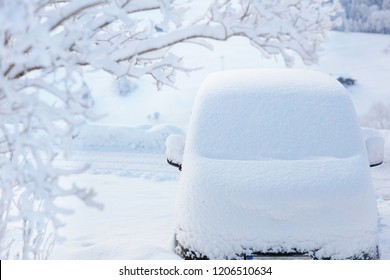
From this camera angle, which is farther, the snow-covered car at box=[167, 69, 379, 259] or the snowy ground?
the snowy ground

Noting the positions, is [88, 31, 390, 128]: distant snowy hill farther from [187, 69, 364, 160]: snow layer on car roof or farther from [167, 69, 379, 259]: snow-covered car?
[167, 69, 379, 259]: snow-covered car

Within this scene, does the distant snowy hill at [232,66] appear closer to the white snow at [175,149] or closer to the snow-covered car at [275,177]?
the white snow at [175,149]

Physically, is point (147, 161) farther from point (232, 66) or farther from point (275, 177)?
point (232, 66)

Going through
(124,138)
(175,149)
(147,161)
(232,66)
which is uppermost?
(175,149)

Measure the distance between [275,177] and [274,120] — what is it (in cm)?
57

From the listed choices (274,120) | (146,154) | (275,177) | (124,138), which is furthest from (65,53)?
(124,138)

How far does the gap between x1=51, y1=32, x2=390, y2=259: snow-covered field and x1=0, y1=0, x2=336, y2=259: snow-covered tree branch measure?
8.2 inches

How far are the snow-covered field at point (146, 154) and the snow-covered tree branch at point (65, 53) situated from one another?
0.21m

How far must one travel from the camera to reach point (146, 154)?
9805 millimetres

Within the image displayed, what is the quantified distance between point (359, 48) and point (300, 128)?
35.4 feet

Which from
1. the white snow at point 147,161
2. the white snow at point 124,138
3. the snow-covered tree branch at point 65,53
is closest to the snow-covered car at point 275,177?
the white snow at point 147,161

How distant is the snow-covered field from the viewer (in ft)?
17.5

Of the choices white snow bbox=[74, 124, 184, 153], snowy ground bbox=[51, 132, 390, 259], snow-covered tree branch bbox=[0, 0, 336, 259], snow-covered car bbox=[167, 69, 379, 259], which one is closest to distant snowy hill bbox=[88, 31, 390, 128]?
white snow bbox=[74, 124, 184, 153]

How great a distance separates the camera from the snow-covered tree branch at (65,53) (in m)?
2.08
